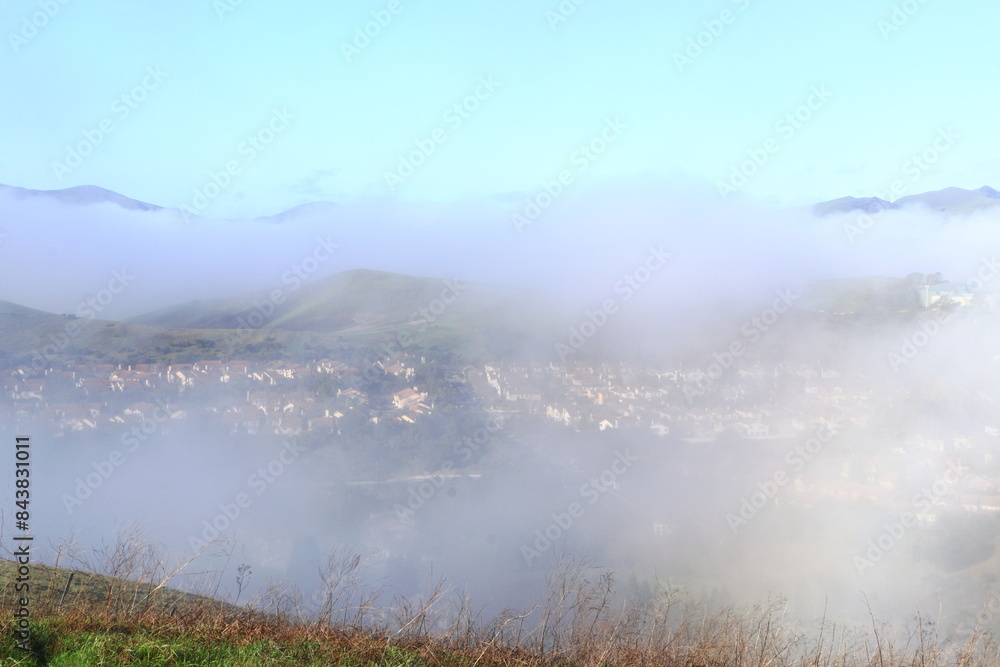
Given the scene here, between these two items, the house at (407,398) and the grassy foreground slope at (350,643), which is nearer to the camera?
the grassy foreground slope at (350,643)

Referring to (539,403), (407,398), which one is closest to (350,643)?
(407,398)

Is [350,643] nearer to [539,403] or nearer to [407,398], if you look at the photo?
[407,398]

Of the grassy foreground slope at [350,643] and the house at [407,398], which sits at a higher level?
the house at [407,398]

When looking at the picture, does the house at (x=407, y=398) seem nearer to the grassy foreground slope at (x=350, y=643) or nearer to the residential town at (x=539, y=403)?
the residential town at (x=539, y=403)

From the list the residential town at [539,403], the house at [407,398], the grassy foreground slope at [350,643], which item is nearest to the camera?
the grassy foreground slope at [350,643]

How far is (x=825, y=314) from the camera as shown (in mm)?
67312

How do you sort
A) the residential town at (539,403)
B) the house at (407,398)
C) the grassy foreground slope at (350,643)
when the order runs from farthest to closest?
the house at (407,398), the residential town at (539,403), the grassy foreground slope at (350,643)

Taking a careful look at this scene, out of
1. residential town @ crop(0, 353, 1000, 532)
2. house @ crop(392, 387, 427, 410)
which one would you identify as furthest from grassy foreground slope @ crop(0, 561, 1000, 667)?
house @ crop(392, 387, 427, 410)

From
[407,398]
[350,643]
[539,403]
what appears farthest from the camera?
[539,403]

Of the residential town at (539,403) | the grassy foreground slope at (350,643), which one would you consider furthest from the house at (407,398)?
the grassy foreground slope at (350,643)

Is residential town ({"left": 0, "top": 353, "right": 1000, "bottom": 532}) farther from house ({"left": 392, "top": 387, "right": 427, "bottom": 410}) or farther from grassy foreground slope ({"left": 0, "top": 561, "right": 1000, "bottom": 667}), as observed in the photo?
grassy foreground slope ({"left": 0, "top": 561, "right": 1000, "bottom": 667})

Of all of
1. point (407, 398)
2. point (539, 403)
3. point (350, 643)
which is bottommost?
point (350, 643)

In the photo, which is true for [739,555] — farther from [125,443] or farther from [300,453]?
[125,443]

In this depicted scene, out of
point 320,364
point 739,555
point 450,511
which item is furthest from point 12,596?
point 320,364
